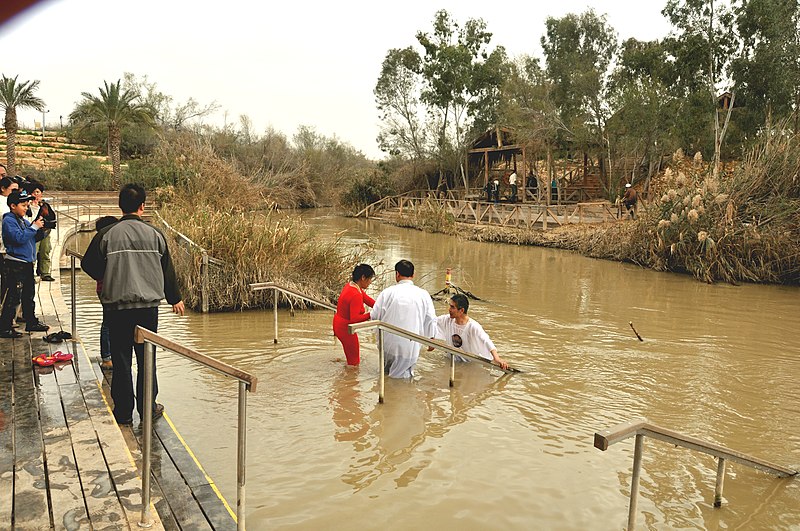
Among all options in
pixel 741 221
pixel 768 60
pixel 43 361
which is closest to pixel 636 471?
pixel 43 361

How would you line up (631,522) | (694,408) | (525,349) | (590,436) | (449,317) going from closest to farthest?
(631,522)
(590,436)
(694,408)
(449,317)
(525,349)

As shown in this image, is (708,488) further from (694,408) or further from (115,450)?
(115,450)

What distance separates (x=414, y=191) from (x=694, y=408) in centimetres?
3512

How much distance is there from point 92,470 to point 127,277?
1.43 metres

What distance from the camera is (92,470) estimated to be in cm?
401

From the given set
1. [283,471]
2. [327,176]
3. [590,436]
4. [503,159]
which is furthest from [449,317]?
[327,176]

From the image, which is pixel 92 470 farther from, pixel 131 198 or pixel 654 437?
pixel 654 437

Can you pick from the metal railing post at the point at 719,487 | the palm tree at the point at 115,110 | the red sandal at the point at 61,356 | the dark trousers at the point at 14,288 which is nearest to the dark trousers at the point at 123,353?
the red sandal at the point at 61,356

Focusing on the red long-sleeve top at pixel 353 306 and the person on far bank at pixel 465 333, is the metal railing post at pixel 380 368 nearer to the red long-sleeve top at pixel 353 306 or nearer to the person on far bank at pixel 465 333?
the red long-sleeve top at pixel 353 306

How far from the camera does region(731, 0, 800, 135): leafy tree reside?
2423 cm

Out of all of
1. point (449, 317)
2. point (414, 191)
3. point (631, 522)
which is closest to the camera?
point (631, 522)

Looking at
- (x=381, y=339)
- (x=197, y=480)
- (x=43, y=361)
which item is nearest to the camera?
(x=197, y=480)

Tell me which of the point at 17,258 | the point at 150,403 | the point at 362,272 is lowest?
the point at 150,403

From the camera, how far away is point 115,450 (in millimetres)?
4312
